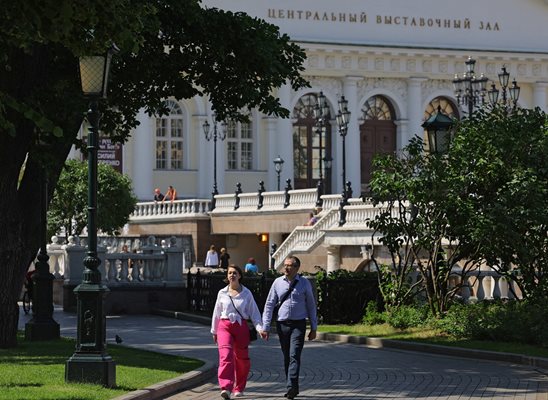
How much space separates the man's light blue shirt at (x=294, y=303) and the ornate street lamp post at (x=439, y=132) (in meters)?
11.0

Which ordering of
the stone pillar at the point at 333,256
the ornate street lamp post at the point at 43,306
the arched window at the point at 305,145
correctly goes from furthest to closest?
the arched window at the point at 305,145 → the stone pillar at the point at 333,256 → the ornate street lamp post at the point at 43,306

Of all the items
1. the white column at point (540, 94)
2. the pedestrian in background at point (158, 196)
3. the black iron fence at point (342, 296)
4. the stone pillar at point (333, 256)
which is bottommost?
the black iron fence at point (342, 296)

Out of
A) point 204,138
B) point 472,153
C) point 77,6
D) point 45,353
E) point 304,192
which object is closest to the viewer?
point 77,6

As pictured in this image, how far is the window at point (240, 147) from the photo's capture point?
78438 millimetres

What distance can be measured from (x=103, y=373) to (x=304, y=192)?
40323mm

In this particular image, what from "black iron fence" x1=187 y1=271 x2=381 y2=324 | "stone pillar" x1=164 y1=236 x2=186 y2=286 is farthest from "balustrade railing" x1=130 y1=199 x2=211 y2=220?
"black iron fence" x1=187 y1=271 x2=381 y2=324

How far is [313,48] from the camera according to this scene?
78.1 meters

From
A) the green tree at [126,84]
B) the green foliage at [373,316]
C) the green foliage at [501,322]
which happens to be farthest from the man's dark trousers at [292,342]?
the green foliage at [373,316]

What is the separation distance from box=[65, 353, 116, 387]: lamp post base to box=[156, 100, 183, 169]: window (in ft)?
195

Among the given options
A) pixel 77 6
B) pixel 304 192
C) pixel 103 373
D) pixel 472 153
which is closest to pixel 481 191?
pixel 472 153

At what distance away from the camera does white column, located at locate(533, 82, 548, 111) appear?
83.6 m

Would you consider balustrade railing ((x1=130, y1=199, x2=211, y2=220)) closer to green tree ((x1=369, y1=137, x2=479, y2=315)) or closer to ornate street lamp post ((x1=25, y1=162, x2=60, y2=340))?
green tree ((x1=369, y1=137, x2=479, y2=315))

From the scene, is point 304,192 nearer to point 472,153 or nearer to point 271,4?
point 271,4

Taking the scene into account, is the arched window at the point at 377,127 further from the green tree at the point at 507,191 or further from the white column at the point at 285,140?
the green tree at the point at 507,191
